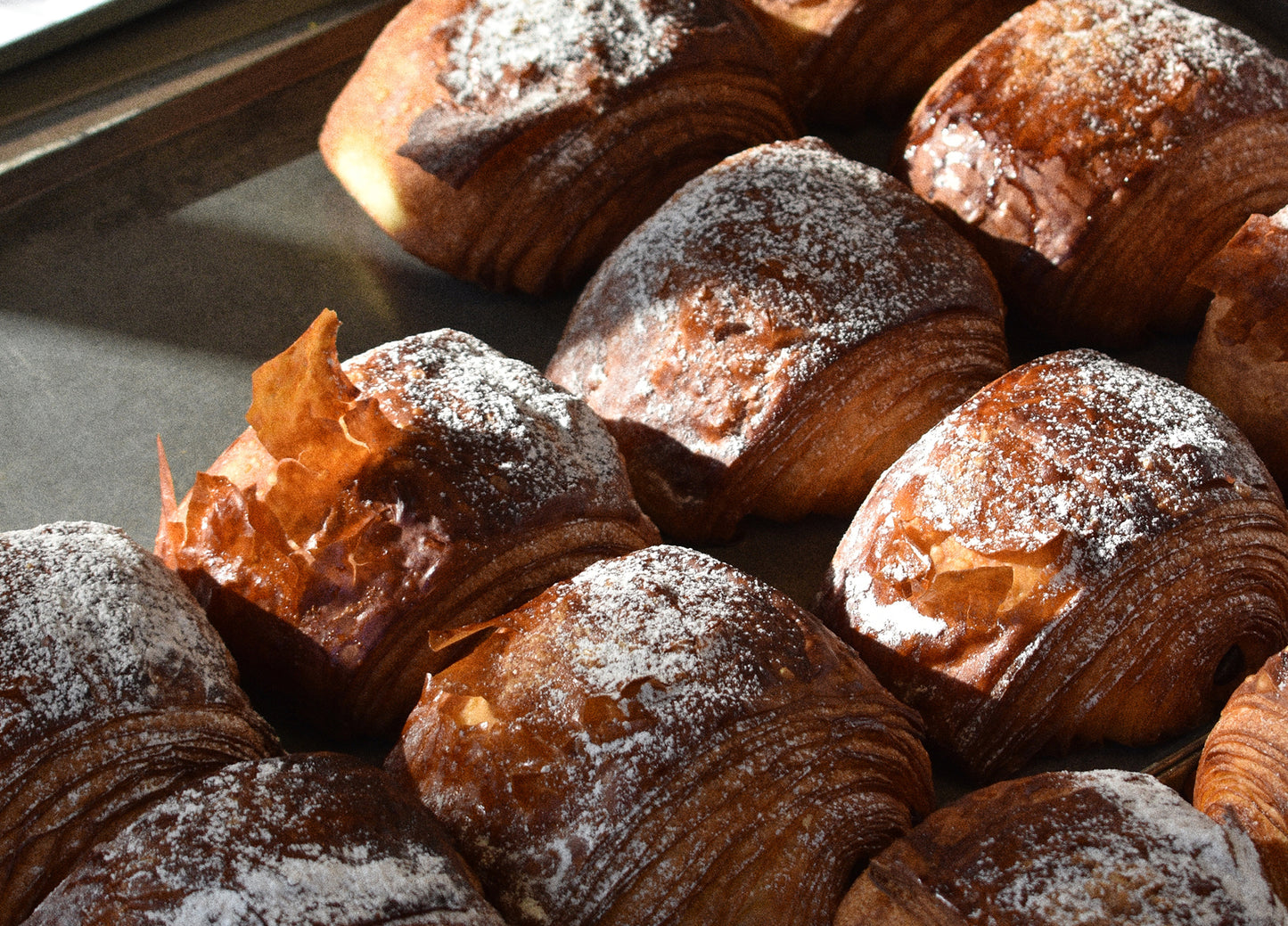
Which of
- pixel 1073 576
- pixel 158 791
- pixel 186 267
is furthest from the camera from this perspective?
pixel 186 267

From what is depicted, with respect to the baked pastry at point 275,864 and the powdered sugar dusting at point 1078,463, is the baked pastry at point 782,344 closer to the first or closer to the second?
the powdered sugar dusting at point 1078,463

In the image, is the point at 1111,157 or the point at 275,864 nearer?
the point at 275,864

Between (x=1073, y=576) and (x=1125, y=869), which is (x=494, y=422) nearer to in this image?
(x=1073, y=576)

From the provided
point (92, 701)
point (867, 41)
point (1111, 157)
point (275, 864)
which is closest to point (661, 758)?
point (275, 864)

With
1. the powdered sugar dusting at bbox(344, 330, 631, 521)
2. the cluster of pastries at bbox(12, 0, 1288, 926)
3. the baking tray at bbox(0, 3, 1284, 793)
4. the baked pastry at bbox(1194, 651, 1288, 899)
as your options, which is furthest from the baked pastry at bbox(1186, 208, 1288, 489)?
the powdered sugar dusting at bbox(344, 330, 631, 521)

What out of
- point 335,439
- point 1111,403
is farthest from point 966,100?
point 335,439

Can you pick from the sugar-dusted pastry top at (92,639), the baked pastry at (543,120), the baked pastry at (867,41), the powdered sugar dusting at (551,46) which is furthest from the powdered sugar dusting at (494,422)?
the baked pastry at (867,41)
